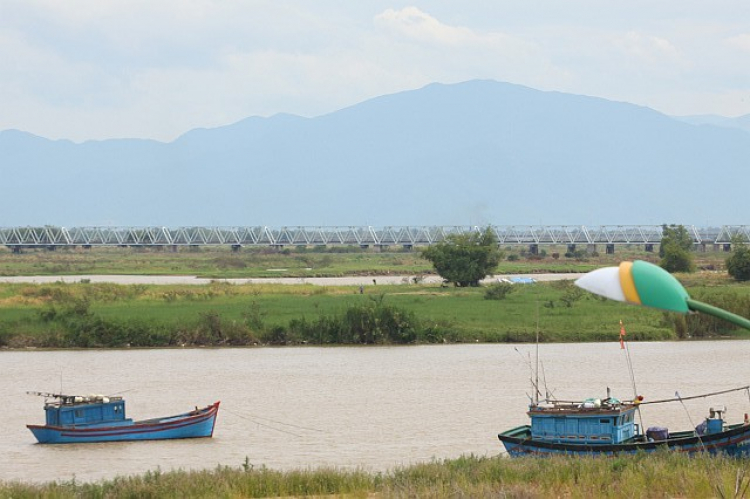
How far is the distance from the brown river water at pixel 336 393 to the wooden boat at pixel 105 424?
0.79 ft

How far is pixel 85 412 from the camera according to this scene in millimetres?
26125

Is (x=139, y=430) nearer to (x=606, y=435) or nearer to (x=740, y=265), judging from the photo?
(x=606, y=435)

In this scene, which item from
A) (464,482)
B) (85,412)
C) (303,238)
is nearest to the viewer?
(464,482)

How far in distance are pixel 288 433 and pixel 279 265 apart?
8423 cm

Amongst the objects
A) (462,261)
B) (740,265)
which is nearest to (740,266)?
(740,265)

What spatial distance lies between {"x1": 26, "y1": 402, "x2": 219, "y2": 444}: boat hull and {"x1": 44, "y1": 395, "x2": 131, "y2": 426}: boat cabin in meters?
0.29

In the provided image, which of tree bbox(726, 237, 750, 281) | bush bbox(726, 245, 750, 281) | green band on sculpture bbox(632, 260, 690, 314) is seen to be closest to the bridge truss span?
tree bbox(726, 237, 750, 281)

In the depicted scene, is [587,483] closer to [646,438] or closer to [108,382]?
[646,438]

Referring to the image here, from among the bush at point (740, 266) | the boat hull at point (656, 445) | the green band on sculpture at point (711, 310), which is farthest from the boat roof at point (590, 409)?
the bush at point (740, 266)

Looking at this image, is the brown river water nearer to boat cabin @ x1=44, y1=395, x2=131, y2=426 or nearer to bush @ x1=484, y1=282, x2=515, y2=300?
boat cabin @ x1=44, y1=395, x2=131, y2=426

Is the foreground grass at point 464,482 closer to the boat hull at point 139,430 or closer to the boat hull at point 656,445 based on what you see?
the boat hull at point 656,445

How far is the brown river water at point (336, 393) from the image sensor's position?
2378 centimetres

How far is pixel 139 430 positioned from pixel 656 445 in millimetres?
11173

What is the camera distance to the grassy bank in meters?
42.6
